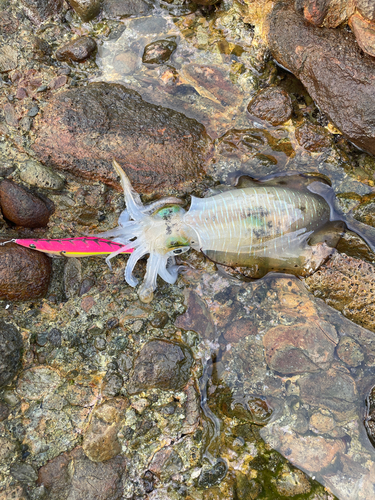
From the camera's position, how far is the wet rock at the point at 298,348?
3.77 metres

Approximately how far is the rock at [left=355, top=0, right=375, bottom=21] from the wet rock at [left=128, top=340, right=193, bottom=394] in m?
3.66

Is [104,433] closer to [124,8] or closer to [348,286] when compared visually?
[348,286]

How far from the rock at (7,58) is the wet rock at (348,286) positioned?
428 centimetres

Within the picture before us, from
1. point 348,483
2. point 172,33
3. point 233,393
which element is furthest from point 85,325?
point 172,33

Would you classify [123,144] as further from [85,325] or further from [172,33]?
[85,325]

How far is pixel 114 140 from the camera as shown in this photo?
3.72 meters

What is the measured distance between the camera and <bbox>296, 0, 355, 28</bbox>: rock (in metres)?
3.25

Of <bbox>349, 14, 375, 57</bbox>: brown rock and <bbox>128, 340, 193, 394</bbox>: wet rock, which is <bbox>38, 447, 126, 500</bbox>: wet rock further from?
<bbox>349, 14, 375, 57</bbox>: brown rock

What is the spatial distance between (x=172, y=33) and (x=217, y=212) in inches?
93.5

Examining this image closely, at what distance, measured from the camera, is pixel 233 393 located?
Answer: 3723 millimetres

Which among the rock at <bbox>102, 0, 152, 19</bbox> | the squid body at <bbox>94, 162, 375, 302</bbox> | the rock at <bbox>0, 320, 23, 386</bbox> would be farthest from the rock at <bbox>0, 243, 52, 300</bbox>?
the rock at <bbox>102, 0, 152, 19</bbox>

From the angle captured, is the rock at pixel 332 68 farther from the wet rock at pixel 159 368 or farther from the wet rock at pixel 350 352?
the wet rock at pixel 159 368

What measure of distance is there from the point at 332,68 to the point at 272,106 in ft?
2.33

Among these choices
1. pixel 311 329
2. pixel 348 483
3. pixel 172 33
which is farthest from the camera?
pixel 172 33
